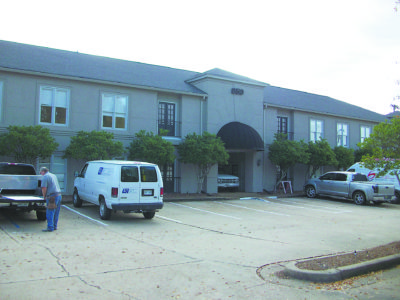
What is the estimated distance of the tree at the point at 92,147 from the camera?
53.3 ft

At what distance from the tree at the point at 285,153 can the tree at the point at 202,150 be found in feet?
14.6

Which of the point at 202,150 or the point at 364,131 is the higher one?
Answer: the point at 364,131

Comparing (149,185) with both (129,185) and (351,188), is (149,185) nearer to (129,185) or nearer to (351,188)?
(129,185)

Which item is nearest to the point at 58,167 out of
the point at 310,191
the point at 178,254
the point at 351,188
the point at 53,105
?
the point at 53,105

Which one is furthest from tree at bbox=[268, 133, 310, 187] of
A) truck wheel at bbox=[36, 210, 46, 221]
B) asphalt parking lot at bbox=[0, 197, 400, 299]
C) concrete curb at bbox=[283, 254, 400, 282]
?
concrete curb at bbox=[283, 254, 400, 282]

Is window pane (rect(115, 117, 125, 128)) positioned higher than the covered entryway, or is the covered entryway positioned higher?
window pane (rect(115, 117, 125, 128))

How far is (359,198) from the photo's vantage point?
784 inches

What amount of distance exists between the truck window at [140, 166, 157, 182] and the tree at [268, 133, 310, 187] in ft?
40.2

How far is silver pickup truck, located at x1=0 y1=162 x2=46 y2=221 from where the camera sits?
34.0 feet

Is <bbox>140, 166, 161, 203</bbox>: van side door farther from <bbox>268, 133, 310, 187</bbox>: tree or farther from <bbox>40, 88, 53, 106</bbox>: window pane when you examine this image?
<bbox>268, 133, 310, 187</bbox>: tree

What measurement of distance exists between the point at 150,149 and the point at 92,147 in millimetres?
2878

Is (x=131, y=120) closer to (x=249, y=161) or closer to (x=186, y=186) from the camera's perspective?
(x=186, y=186)

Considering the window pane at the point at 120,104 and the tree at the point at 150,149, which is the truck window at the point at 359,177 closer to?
the tree at the point at 150,149

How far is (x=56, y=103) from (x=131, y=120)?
3891 millimetres
